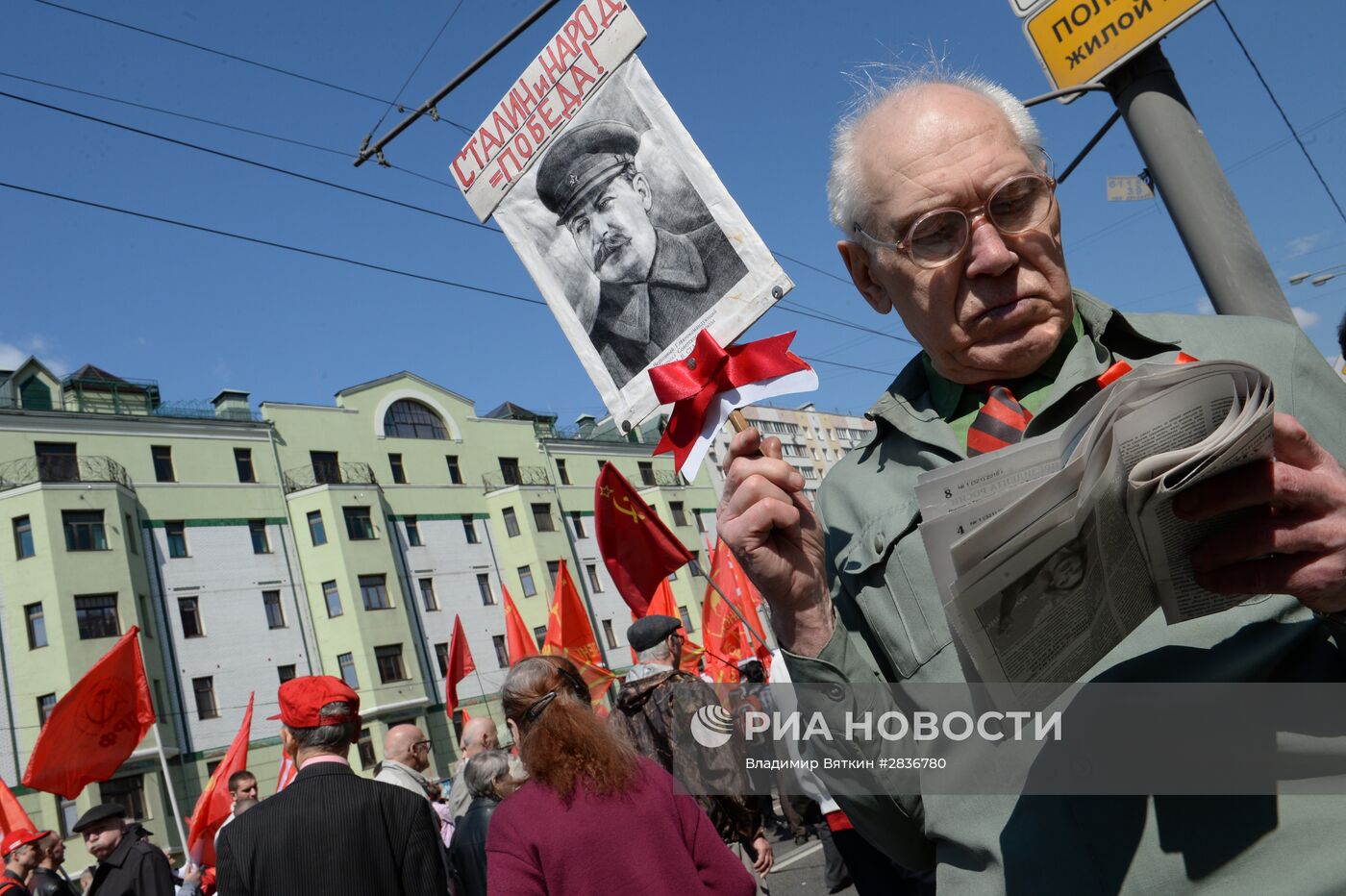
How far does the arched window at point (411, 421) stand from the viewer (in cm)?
4403

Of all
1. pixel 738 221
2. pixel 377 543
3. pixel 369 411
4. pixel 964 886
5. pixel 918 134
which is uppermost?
pixel 369 411

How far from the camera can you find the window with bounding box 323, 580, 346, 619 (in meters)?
37.6

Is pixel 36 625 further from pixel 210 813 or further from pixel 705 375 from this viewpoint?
pixel 705 375

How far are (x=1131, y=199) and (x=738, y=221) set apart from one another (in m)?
3.48

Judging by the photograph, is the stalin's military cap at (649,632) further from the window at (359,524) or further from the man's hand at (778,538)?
the window at (359,524)

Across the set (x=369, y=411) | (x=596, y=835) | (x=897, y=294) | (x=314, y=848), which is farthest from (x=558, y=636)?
(x=369, y=411)

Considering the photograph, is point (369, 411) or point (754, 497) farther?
point (369, 411)

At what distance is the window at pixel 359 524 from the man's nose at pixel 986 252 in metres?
39.0

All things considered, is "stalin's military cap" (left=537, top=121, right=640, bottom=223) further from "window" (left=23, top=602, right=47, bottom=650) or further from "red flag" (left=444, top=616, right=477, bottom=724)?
"window" (left=23, top=602, right=47, bottom=650)

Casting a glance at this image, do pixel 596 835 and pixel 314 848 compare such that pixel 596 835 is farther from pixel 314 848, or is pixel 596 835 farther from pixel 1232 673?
pixel 1232 673

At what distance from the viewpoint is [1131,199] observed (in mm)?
5473

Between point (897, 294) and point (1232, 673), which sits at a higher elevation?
point (897, 294)

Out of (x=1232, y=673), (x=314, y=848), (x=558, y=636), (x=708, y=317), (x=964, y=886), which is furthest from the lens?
(x=558, y=636)

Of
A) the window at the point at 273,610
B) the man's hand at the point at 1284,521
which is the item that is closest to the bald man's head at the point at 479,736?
the man's hand at the point at 1284,521
